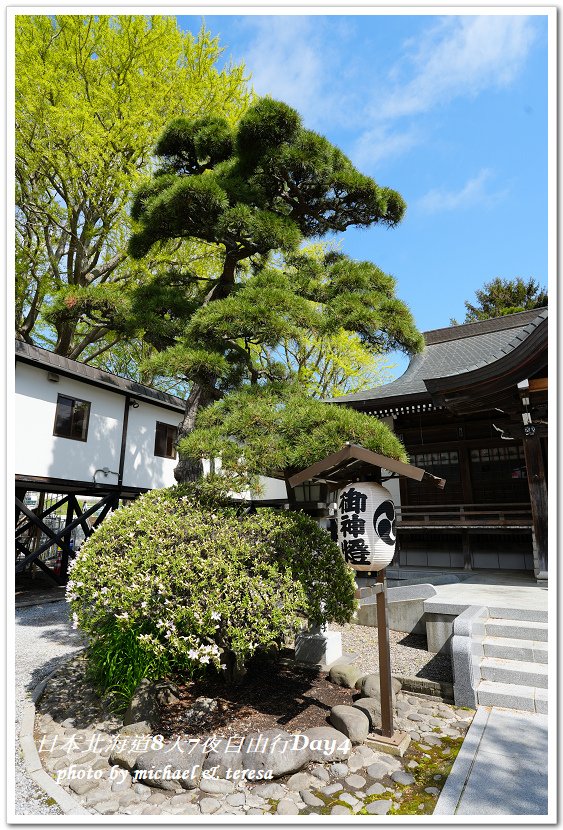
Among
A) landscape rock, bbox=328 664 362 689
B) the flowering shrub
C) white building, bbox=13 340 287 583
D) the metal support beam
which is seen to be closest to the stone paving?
the flowering shrub

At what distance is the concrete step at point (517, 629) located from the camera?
18.4 ft

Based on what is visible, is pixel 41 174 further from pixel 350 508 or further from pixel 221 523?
pixel 350 508

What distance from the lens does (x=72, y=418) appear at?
12.3 metres

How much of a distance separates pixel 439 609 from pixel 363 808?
3.33 m

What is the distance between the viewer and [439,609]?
6207mm

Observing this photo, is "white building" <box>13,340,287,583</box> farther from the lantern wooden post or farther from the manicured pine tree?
the lantern wooden post

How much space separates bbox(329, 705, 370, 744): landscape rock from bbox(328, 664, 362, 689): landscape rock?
2.75 ft

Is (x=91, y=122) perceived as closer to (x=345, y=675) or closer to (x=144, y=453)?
(x=144, y=453)

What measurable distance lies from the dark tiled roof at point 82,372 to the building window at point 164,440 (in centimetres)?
77

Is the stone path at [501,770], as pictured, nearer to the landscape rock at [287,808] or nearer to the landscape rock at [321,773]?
the landscape rock at [321,773]

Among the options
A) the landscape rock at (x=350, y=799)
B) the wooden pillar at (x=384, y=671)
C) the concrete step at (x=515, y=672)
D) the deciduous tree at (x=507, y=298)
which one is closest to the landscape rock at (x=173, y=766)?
the landscape rock at (x=350, y=799)

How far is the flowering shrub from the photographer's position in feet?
14.1

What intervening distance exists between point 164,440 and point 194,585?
11.4 m

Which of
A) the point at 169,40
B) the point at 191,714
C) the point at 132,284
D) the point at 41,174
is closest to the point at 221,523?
the point at 191,714
